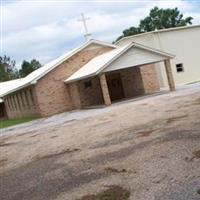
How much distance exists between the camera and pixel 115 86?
32719 millimetres

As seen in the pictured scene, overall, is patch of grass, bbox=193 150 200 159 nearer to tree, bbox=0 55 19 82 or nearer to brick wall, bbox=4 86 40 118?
brick wall, bbox=4 86 40 118

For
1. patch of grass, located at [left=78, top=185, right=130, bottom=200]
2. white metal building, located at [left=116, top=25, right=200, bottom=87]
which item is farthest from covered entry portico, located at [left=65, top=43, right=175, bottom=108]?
patch of grass, located at [left=78, top=185, right=130, bottom=200]

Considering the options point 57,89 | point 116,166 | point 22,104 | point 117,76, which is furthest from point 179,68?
point 116,166

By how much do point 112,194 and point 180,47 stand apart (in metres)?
31.8

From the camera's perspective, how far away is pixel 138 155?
8891 millimetres

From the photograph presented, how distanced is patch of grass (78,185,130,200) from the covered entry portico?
19.7 m

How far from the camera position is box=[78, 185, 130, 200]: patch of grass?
641 centimetres

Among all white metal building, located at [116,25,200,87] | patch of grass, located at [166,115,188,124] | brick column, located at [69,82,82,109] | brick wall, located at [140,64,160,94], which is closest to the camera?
patch of grass, located at [166,115,188,124]

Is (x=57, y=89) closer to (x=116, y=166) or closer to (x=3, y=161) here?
(x=3, y=161)

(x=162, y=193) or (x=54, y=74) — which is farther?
(x=54, y=74)

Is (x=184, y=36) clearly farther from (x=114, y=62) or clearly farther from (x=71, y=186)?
(x=71, y=186)

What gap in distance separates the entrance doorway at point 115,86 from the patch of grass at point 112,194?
25.8m

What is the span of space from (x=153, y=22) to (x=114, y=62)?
49.1 meters

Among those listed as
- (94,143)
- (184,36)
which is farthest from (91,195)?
(184,36)
